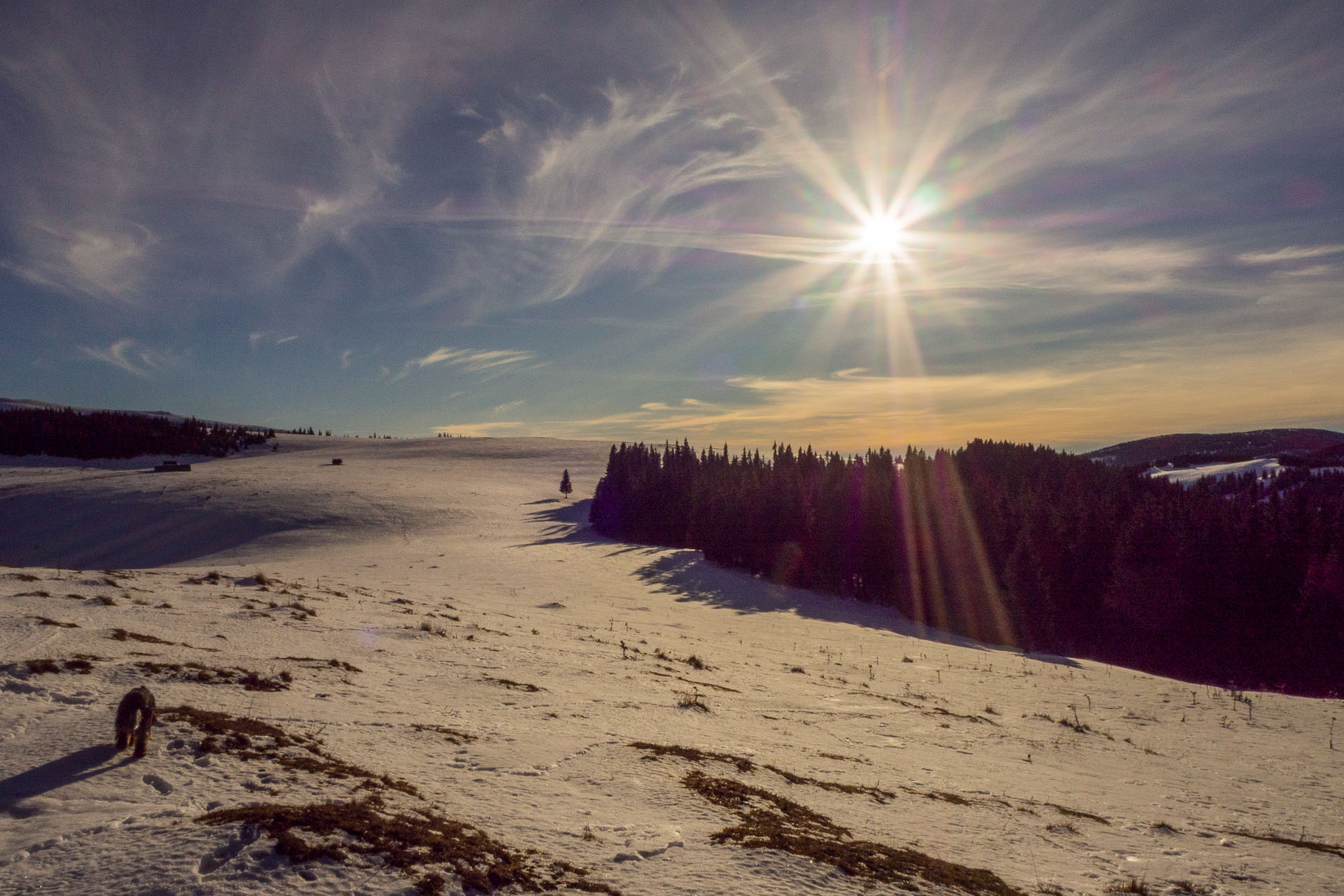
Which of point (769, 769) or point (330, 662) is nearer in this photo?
point (769, 769)

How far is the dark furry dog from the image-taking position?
6.91 meters

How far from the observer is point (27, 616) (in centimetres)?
1217

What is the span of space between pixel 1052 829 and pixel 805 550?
50597 millimetres

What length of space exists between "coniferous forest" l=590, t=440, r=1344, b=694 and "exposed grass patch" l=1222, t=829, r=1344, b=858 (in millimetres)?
39209

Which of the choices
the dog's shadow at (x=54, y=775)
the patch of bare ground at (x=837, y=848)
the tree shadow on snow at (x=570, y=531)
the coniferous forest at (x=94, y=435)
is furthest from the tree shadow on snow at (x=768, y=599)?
the coniferous forest at (x=94, y=435)

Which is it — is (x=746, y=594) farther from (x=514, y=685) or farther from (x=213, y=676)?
(x=213, y=676)

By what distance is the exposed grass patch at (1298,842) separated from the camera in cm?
980

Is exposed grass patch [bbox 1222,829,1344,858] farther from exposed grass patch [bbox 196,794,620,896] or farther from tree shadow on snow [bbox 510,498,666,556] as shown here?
tree shadow on snow [bbox 510,498,666,556]

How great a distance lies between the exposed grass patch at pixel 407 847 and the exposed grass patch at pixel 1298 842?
35.4ft

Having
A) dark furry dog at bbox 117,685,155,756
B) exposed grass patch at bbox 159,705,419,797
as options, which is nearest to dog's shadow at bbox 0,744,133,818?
dark furry dog at bbox 117,685,155,756

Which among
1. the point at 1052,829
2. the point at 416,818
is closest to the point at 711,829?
the point at 416,818

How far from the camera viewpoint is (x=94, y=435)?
10550cm

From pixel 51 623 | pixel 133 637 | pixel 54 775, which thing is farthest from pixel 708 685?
pixel 51 623

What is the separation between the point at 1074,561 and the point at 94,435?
13675 centimetres
